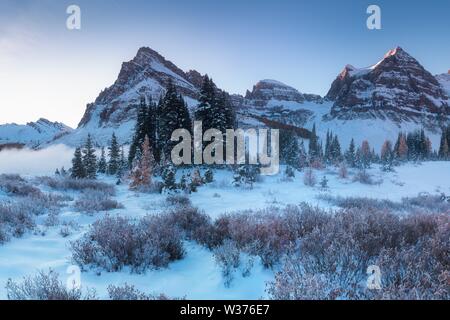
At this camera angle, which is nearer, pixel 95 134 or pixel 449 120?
pixel 95 134

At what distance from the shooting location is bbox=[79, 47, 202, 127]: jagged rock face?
107 meters

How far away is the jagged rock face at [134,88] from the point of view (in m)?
107

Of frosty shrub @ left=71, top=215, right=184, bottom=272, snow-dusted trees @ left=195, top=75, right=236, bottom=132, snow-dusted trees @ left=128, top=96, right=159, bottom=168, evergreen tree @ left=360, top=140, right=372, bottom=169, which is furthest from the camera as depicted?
evergreen tree @ left=360, top=140, right=372, bottom=169

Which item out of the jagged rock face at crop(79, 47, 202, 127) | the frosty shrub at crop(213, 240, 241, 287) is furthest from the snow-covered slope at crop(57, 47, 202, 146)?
the frosty shrub at crop(213, 240, 241, 287)

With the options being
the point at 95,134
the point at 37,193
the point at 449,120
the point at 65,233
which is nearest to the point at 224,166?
the point at 37,193

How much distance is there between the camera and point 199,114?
30531 millimetres

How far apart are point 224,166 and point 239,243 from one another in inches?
919

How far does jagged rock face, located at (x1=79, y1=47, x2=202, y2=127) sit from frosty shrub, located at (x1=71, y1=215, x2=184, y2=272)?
8853cm

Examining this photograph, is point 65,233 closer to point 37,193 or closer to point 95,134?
point 37,193

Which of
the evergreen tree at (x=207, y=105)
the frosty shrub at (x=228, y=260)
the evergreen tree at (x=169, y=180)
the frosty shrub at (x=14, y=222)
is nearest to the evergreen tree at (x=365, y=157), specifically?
the evergreen tree at (x=207, y=105)

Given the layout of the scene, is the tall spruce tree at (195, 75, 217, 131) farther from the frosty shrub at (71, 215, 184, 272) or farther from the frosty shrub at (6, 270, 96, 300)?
the frosty shrub at (6, 270, 96, 300)

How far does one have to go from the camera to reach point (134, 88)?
127 metres

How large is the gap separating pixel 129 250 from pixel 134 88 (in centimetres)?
13111
